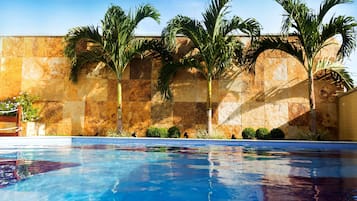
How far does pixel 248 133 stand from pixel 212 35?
3402 mm

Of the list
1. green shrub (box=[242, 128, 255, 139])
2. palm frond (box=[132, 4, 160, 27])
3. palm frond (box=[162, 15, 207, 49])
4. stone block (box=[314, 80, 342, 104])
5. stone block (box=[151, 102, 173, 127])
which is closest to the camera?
palm frond (box=[162, 15, 207, 49])

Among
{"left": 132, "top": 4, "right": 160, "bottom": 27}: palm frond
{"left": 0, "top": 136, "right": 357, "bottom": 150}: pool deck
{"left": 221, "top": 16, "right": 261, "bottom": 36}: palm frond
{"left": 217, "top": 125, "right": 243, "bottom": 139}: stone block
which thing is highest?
{"left": 132, "top": 4, "right": 160, "bottom": 27}: palm frond

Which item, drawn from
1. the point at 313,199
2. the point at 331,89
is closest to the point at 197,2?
the point at 331,89

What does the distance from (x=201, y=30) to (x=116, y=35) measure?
2.82m

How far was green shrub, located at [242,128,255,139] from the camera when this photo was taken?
33.3ft

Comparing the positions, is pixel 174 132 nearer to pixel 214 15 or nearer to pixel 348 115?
pixel 214 15

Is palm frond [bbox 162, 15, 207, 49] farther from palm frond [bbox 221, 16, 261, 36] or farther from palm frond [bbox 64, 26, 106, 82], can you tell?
palm frond [bbox 64, 26, 106, 82]

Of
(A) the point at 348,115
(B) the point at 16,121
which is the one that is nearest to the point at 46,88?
(B) the point at 16,121

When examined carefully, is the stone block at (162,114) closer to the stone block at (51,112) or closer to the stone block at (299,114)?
the stone block at (51,112)

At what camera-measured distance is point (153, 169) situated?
4371 millimetres

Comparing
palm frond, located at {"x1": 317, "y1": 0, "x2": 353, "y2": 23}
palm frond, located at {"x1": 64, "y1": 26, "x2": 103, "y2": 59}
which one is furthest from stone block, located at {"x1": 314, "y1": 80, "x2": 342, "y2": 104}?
palm frond, located at {"x1": 64, "y1": 26, "x2": 103, "y2": 59}

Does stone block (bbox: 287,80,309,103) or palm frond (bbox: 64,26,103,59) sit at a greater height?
palm frond (bbox: 64,26,103,59)

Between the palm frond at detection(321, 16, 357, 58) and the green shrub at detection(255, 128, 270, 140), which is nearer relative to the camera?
the palm frond at detection(321, 16, 357, 58)

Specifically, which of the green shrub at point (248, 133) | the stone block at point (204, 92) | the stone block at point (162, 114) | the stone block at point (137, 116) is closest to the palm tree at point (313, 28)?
the green shrub at point (248, 133)
